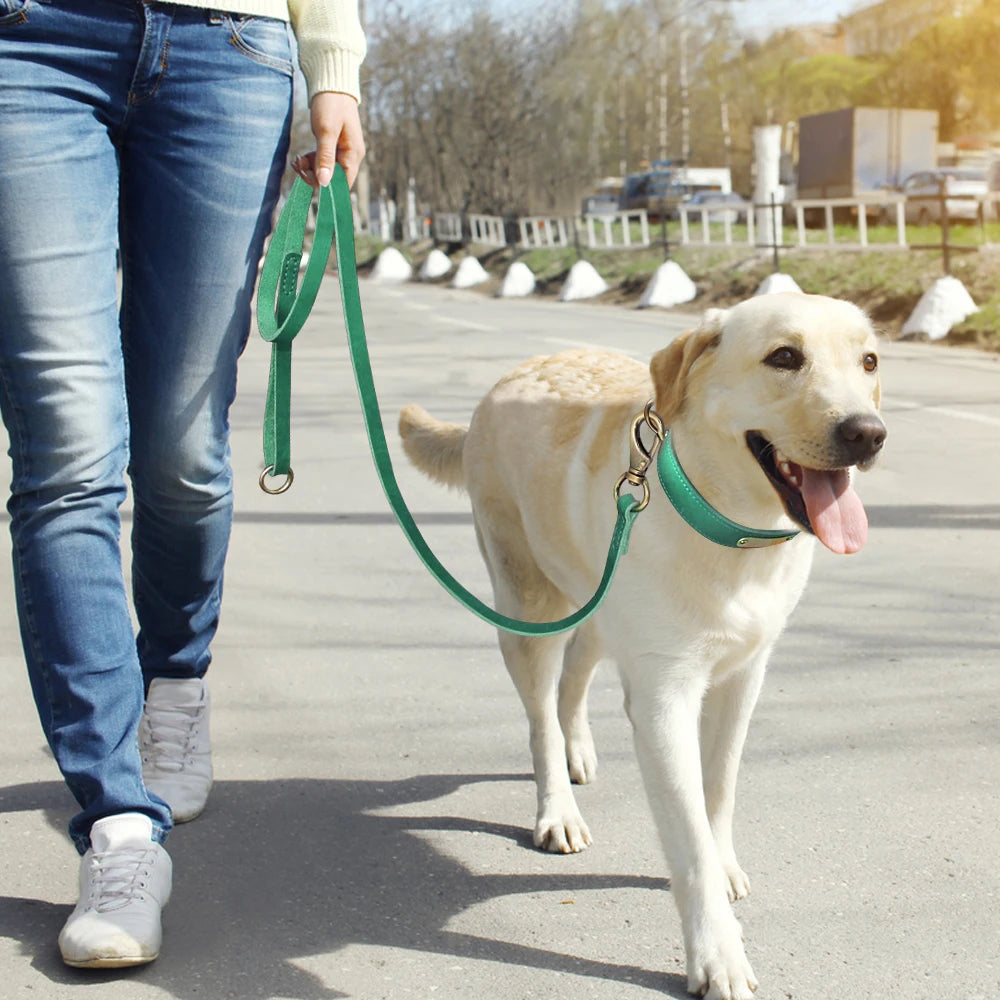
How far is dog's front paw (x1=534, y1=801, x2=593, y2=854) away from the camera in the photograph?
2.88 m

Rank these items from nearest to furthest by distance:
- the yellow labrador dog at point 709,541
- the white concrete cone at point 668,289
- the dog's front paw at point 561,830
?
the yellow labrador dog at point 709,541 < the dog's front paw at point 561,830 < the white concrete cone at point 668,289

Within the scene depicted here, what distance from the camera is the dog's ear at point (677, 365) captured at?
2.56 meters

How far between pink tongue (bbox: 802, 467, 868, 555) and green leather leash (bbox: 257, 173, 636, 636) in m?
0.51

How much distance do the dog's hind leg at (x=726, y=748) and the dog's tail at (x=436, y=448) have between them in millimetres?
1081

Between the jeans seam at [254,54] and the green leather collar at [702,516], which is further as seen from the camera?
the jeans seam at [254,54]

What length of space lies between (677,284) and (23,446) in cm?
1745

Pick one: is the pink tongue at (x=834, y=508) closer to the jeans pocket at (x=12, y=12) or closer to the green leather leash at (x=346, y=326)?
the green leather leash at (x=346, y=326)

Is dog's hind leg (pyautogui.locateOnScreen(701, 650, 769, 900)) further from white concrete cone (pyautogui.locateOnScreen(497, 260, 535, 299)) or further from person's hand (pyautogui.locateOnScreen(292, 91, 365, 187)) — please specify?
white concrete cone (pyautogui.locateOnScreen(497, 260, 535, 299))

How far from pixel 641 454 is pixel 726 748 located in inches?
26.0

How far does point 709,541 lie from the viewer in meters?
2.42

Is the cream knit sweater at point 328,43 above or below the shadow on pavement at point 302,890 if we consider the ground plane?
above

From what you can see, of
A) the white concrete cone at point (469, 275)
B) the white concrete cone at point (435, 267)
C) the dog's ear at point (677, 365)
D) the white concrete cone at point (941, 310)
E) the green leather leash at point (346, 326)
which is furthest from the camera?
the white concrete cone at point (435, 267)

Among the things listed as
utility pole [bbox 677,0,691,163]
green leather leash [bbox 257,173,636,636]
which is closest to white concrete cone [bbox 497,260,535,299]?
green leather leash [bbox 257,173,636,636]

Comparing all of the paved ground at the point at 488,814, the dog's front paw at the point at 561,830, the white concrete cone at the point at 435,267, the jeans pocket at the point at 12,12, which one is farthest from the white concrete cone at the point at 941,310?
the white concrete cone at the point at 435,267
